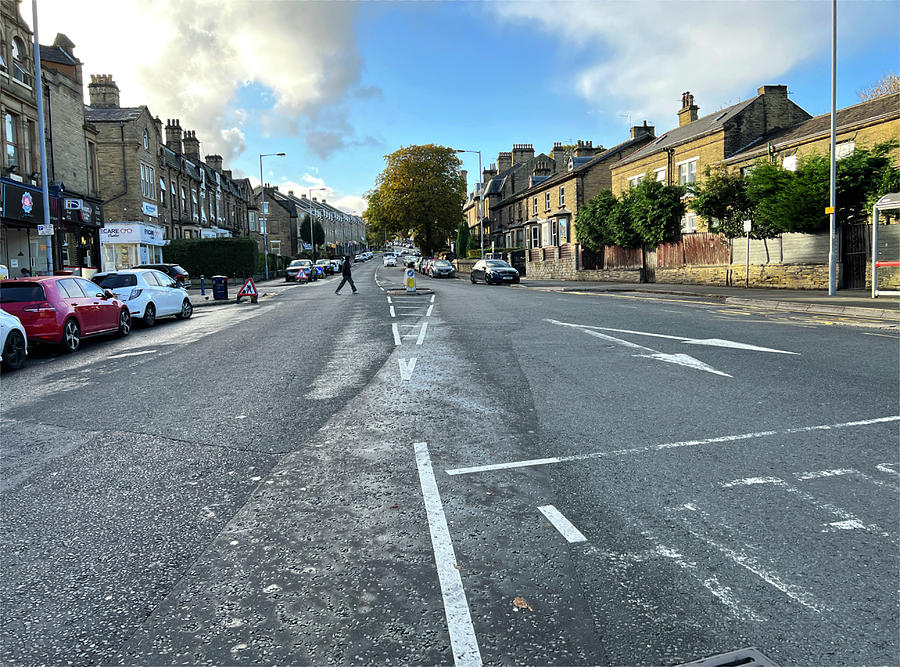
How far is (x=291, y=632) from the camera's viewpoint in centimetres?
276

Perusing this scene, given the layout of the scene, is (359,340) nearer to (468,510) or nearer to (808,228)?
(468,510)

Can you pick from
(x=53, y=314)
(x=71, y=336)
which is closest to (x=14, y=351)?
(x=53, y=314)

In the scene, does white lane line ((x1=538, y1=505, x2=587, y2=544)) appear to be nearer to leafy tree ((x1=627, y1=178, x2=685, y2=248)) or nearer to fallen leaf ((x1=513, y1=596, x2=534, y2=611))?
fallen leaf ((x1=513, y1=596, x2=534, y2=611))

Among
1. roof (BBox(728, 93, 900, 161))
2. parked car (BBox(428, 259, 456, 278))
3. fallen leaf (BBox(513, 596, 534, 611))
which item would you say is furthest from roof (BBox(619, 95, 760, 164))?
fallen leaf (BBox(513, 596, 534, 611))

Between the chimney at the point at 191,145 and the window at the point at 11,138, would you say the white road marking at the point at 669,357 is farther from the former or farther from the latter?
the chimney at the point at 191,145

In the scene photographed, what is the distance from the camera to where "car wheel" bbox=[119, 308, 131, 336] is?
592 inches

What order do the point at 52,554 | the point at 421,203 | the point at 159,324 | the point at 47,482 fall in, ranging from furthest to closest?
the point at 421,203 < the point at 159,324 < the point at 47,482 < the point at 52,554

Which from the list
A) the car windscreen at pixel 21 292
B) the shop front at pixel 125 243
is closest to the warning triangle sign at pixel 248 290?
the car windscreen at pixel 21 292

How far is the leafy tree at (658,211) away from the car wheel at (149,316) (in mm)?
24938

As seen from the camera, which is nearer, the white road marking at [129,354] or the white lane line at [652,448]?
the white lane line at [652,448]

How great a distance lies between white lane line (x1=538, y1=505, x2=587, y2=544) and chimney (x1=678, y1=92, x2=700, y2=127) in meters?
42.5

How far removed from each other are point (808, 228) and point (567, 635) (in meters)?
25.5

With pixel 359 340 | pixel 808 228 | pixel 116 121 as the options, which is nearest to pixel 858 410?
pixel 359 340

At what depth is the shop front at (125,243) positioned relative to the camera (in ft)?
135
